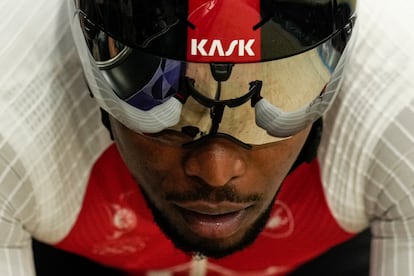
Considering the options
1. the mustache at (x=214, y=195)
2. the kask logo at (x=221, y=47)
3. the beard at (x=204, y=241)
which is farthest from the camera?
the beard at (x=204, y=241)

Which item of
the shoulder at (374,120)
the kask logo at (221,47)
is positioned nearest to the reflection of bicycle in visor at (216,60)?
the kask logo at (221,47)

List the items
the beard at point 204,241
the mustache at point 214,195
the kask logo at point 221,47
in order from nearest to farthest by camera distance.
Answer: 1. the kask logo at point 221,47
2. the mustache at point 214,195
3. the beard at point 204,241

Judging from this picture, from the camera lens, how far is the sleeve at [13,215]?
0.96 m

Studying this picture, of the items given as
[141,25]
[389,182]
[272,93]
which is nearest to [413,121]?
[389,182]

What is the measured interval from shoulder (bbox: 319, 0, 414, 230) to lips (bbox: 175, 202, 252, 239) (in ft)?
0.48

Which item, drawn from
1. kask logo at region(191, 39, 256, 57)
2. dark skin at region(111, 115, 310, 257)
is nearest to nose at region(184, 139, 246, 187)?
dark skin at region(111, 115, 310, 257)

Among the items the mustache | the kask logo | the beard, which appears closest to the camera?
the kask logo

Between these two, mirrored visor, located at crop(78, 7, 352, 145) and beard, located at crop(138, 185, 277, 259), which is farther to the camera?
beard, located at crop(138, 185, 277, 259)

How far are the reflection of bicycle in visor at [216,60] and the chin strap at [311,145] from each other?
0.37 ft

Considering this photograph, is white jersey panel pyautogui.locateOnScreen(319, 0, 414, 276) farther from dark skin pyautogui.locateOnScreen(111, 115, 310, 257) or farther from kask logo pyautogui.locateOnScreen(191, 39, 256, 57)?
kask logo pyautogui.locateOnScreen(191, 39, 256, 57)

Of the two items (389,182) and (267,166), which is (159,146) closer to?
(267,166)

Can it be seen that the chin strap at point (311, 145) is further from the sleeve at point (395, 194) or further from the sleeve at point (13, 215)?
the sleeve at point (13, 215)

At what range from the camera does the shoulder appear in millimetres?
992

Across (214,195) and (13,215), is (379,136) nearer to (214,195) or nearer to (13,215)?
(214,195)
